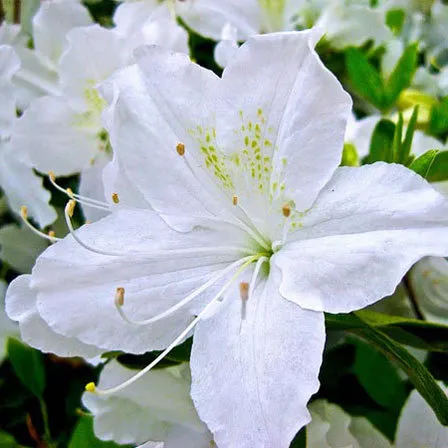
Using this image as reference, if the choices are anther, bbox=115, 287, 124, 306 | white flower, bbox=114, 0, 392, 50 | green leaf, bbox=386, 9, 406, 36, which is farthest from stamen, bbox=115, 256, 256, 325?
green leaf, bbox=386, 9, 406, 36

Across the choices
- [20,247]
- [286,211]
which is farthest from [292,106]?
[20,247]

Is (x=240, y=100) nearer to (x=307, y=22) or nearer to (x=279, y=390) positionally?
(x=279, y=390)

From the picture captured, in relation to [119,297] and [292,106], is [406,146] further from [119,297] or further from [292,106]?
[119,297]

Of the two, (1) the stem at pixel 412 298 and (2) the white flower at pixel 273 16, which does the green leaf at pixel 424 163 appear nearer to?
(1) the stem at pixel 412 298

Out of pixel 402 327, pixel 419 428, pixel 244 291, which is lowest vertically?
pixel 419 428

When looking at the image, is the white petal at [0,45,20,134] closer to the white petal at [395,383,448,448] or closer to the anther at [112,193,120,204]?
the anther at [112,193,120,204]

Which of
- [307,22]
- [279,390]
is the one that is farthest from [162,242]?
[307,22]
